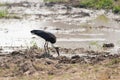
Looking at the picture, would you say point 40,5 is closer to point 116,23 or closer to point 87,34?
point 116,23

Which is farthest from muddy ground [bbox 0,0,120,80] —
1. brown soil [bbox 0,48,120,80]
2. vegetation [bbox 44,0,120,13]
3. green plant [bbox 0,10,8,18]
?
vegetation [bbox 44,0,120,13]

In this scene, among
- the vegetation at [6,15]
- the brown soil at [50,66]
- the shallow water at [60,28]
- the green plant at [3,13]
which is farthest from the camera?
the green plant at [3,13]

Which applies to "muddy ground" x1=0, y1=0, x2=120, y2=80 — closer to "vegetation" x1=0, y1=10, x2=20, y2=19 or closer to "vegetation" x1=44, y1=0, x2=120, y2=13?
"vegetation" x1=0, y1=10, x2=20, y2=19

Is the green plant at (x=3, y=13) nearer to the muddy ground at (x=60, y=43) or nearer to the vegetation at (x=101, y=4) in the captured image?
the muddy ground at (x=60, y=43)

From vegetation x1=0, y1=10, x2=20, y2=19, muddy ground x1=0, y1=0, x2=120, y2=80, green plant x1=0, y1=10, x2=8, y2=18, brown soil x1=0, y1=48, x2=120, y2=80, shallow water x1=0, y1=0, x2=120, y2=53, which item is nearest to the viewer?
brown soil x1=0, y1=48, x2=120, y2=80

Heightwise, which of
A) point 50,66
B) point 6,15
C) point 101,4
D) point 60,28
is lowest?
point 101,4

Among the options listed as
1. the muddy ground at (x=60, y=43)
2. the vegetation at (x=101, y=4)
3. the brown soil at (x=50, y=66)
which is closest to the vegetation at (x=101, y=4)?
the vegetation at (x=101, y=4)

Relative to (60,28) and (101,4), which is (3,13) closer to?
(60,28)

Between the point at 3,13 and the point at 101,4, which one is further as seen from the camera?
the point at 101,4

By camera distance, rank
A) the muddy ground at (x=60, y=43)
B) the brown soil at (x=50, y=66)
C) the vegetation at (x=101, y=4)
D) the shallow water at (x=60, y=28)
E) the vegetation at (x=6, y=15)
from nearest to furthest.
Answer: the brown soil at (x=50, y=66), the muddy ground at (x=60, y=43), the shallow water at (x=60, y=28), the vegetation at (x=6, y=15), the vegetation at (x=101, y=4)

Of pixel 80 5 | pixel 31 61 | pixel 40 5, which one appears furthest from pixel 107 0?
pixel 31 61

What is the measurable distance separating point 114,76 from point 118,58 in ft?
6.69

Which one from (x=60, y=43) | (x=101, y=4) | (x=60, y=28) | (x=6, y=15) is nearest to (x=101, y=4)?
(x=101, y=4)

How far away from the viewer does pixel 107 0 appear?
87.3 feet
